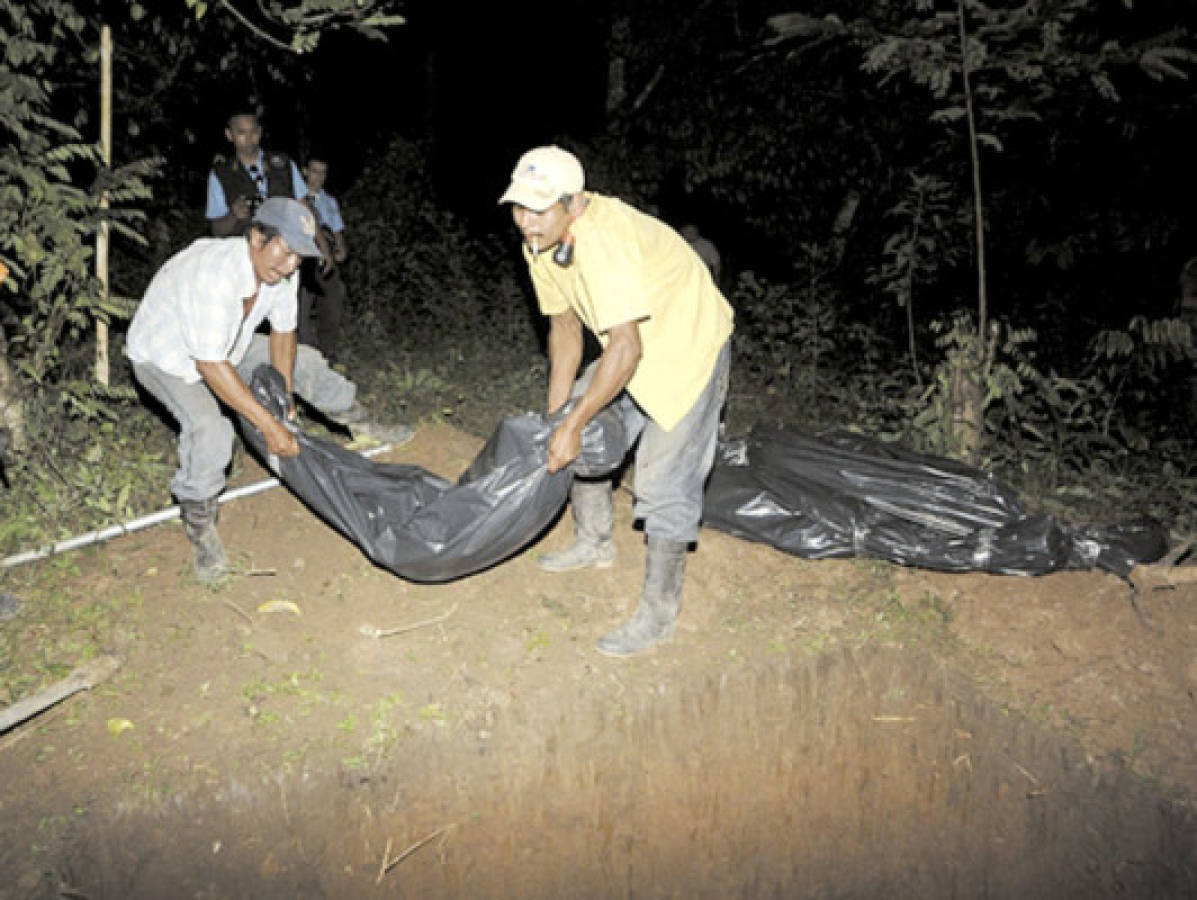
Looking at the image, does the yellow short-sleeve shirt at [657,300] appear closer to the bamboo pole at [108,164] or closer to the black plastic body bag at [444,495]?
the black plastic body bag at [444,495]

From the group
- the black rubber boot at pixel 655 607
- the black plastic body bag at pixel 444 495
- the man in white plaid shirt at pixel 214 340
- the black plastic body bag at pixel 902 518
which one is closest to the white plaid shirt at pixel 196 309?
the man in white plaid shirt at pixel 214 340

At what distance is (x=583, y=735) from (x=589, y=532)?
937 millimetres

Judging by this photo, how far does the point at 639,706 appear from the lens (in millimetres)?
3168

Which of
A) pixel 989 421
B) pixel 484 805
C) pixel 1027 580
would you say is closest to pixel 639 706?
pixel 484 805

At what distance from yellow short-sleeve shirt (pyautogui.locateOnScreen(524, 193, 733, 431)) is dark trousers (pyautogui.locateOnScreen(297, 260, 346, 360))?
2.75m

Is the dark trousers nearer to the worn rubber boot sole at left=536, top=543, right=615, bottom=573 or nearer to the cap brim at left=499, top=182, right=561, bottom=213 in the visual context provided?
the worn rubber boot sole at left=536, top=543, right=615, bottom=573

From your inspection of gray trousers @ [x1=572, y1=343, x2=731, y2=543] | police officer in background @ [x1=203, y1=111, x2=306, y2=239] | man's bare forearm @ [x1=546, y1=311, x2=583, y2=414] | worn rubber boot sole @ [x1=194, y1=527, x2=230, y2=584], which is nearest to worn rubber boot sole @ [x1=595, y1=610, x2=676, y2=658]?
gray trousers @ [x1=572, y1=343, x2=731, y2=543]

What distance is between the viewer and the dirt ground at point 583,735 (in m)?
2.69

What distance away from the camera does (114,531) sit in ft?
11.7

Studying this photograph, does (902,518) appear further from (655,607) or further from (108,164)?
(108,164)

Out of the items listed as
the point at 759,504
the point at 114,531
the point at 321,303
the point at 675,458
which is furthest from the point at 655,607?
the point at 321,303

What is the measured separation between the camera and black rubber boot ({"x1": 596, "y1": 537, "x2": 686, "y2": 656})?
327 cm

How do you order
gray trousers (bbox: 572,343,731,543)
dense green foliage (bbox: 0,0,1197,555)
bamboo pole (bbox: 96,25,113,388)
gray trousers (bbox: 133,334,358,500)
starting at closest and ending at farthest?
gray trousers (bbox: 572,343,731,543)
gray trousers (bbox: 133,334,358,500)
dense green foliage (bbox: 0,0,1197,555)
bamboo pole (bbox: 96,25,113,388)

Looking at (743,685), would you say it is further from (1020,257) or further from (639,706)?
(1020,257)
